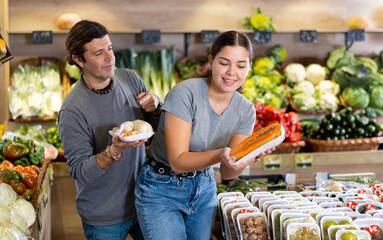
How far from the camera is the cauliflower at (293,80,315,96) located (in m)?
5.01

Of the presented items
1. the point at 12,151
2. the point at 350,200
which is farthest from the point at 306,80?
the point at 12,151

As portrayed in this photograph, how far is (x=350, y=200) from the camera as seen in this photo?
2.49 m

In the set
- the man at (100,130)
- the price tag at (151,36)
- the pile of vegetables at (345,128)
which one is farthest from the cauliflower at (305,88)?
the man at (100,130)

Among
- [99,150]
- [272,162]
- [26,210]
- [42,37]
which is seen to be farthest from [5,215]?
[42,37]

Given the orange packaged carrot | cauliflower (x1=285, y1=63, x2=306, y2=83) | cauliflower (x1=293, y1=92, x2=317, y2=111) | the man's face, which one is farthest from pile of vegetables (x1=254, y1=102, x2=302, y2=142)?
the orange packaged carrot

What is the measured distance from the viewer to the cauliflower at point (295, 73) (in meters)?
5.12

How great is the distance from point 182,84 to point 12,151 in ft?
5.66

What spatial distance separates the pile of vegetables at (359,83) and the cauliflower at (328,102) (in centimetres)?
18

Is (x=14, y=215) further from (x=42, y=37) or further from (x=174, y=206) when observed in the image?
(x=42, y=37)

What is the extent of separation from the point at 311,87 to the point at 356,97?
485 mm

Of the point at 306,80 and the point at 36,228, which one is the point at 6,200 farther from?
the point at 306,80

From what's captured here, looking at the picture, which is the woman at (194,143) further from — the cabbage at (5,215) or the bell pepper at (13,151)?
the bell pepper at (13,151)

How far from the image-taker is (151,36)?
4.89 metres

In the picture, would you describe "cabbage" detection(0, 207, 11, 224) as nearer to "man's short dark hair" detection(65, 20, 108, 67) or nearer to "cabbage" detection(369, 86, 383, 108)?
"man's short dark hair" detection(65, 20, 108, 67)
